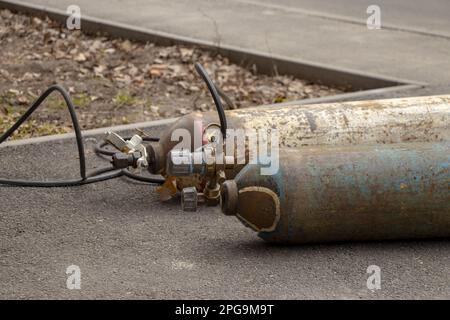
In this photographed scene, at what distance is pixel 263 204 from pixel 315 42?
4906 mm

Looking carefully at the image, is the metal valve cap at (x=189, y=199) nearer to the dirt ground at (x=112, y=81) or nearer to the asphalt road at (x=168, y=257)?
the asphalt road at (x=168, y=257)

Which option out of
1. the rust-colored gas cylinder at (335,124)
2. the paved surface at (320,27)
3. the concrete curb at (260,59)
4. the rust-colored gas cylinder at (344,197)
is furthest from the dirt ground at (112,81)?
the rust-colored gas cylinder at (344,197)

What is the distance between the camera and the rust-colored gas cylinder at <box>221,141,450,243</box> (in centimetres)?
525

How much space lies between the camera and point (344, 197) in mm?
5293

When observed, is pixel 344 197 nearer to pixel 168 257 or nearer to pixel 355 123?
pixel 355 123

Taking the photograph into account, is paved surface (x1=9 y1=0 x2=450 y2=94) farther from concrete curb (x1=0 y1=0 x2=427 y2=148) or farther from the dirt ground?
the dirt ground

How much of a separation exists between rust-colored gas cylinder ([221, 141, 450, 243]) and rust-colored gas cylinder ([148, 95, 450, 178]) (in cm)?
56

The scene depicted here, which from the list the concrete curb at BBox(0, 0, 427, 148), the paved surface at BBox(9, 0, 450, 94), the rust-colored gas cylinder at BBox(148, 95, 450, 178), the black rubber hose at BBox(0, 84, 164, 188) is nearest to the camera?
the rust-colored gas cylinder at BBox(148, 95, 450, 178)

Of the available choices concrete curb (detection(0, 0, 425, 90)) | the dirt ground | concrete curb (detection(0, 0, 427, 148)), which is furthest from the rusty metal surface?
concrete curb (detection(0, 0, 425, 90))

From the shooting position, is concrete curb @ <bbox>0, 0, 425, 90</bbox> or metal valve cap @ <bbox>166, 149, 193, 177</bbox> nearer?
metal valve cap @ <bbox>166, 149, 193, 177</bbox>

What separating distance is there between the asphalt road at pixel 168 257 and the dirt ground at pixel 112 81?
1.81m

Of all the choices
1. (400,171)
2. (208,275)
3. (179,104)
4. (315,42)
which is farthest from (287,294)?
(315,42)

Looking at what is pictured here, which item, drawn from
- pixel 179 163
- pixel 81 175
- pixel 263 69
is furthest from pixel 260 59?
pixel 179 163

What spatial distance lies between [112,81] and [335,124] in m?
3.67
